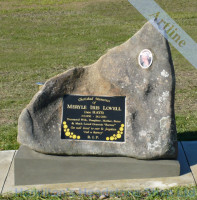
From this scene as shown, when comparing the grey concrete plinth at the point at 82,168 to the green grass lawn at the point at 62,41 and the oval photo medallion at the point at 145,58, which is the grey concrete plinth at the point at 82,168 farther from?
the green grass lawn at the point at 62,41

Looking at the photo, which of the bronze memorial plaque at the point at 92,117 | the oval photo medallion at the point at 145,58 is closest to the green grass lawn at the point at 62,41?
the bronze memorial plaque at the point at 92,117

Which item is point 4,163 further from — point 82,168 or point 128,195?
point 128,195

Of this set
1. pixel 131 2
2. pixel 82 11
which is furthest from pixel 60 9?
pixel 131 2

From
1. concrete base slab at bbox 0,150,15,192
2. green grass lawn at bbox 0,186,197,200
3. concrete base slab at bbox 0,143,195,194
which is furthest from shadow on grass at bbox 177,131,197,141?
concrete base slab at bbox 0,150,15,192

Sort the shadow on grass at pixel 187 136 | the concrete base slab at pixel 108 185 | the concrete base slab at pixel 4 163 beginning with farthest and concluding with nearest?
the shadow on grass at pixel 187 136, the concrete base slab at pixel 4 163, the concrete base slab at pixel 108 185

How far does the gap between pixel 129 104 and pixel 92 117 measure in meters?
0.56

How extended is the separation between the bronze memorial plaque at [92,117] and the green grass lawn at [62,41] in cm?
174

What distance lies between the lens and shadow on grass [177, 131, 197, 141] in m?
7.42

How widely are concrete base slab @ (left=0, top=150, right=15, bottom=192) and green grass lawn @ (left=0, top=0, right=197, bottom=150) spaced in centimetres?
41

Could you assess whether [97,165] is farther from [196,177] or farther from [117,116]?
[196,177]

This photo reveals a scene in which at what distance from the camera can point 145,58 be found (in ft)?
19.2

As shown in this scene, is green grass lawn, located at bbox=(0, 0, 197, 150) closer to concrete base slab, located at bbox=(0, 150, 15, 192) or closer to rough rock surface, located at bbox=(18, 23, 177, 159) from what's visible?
concrete base slab, located at bbox=(0, 150, 15, 192)

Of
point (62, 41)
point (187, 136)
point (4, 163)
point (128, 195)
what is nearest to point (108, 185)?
point (128, 195)

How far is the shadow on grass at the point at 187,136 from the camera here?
24.3 ft
